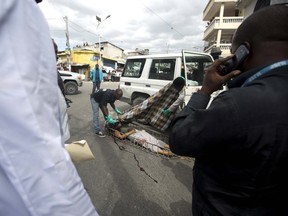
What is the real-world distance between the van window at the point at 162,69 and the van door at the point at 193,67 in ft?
1.25

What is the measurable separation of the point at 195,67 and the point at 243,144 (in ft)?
17.0

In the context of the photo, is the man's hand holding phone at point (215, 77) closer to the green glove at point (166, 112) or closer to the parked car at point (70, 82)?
the green glove at point (166, 112)

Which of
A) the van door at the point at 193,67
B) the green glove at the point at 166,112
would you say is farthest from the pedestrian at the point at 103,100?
the van door at the point at 193,67

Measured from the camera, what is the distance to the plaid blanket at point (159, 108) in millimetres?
4473

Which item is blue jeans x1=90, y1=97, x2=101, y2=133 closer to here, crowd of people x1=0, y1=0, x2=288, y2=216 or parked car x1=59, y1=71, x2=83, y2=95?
crowd of people x1=0, y1=0, x2=288, y2=216

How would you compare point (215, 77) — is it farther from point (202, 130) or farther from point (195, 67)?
point (195, 67)

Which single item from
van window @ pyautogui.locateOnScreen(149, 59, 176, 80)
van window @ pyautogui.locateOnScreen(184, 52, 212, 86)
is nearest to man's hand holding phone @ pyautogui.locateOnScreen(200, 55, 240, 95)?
van window @ pyautogui.locateOnScreen(184, 52, 212, 86)

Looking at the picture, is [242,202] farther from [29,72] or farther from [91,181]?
[91,181]

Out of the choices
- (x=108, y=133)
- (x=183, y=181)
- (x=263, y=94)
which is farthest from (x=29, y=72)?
(x=108, y=133)

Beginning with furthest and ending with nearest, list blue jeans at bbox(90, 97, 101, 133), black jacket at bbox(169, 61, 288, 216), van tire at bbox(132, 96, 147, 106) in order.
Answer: van tire at bbox(132, 96, 147, 106) < blue jeans at bbox(90, 97, 101, 133) < black jacket at bbox(169, 61, 288, 216)

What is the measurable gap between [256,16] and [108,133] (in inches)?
186

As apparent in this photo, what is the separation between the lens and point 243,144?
877 mm

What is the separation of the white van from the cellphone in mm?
4175

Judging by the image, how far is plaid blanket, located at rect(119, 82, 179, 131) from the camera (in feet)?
14.7
